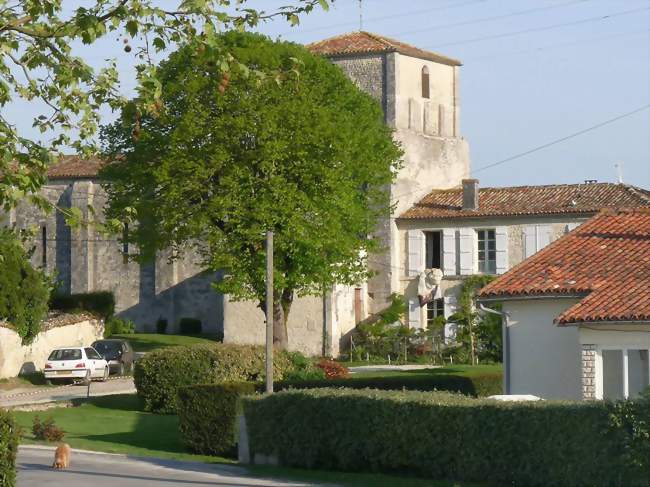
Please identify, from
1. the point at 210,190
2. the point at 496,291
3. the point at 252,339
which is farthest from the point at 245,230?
the point at 496,291

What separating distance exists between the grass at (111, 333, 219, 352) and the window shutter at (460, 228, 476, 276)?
12373 millimetres

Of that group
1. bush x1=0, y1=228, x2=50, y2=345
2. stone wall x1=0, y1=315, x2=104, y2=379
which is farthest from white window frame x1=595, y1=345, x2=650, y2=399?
stone wall x1=0, y1=315, x2=104, y2=379

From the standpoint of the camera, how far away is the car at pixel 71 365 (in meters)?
47.8

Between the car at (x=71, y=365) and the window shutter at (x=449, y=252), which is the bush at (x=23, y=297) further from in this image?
the window shutter at (x=449, y=252)

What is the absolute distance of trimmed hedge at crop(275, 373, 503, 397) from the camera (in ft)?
99.9

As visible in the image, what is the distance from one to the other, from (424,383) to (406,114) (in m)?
32.5

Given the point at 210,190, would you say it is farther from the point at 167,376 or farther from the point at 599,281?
the point at 599,281

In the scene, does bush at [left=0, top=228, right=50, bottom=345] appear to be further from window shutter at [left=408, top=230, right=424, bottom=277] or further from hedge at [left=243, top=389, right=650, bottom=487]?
hedge at [left=243, top=389, right=650, bottom=487]

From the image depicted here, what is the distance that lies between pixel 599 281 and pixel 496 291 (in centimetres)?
207

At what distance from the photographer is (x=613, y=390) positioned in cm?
2683

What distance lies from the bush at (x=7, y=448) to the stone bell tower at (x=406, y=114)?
4346 cm

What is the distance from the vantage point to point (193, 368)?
36.7 m

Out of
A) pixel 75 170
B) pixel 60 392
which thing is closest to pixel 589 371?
pixel 60 392

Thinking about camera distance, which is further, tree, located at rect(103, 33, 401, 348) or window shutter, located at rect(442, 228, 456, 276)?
window shutter, located at rect(442, 228, 456, 276)
